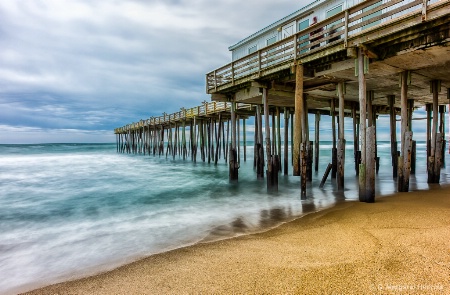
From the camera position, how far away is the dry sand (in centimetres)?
321

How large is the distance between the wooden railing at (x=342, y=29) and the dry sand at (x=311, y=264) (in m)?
4.47

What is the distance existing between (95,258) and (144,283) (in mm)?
2172

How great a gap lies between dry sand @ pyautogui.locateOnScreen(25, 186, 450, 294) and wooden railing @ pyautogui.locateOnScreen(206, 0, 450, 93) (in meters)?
4.47

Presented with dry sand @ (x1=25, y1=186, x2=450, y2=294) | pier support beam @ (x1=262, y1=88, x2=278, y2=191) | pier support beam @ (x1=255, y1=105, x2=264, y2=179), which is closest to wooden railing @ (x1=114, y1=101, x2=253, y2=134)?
pier support beam @ (x1=255, y1=105, x2=264, y2=179)

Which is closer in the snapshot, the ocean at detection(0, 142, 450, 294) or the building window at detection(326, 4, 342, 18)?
the ocean at detection(0, 142, 450, 294)

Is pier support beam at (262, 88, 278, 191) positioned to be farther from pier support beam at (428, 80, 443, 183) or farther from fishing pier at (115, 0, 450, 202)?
pier support beam at (428, 80, 443, 183)

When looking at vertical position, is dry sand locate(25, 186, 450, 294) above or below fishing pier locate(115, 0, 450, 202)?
below

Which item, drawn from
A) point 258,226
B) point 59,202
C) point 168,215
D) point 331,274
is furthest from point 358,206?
point 59,202

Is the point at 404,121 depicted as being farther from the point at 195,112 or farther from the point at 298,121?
the point at 195,112

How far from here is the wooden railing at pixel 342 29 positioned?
609 centimetres

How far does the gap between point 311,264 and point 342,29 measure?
27.2 ft

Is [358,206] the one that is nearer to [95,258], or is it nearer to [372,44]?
[372,44]

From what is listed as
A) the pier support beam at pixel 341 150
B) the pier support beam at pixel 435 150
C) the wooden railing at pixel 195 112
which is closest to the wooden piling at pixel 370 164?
the pier support beam at pixel 341 150

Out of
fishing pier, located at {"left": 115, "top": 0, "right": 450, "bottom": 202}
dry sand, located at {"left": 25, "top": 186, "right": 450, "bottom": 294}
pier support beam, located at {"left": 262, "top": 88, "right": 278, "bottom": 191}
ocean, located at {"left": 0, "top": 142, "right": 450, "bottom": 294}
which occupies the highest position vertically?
fishing pier, located at {"left": 115, "top": 0, "right": 450, "bottom": 202}
